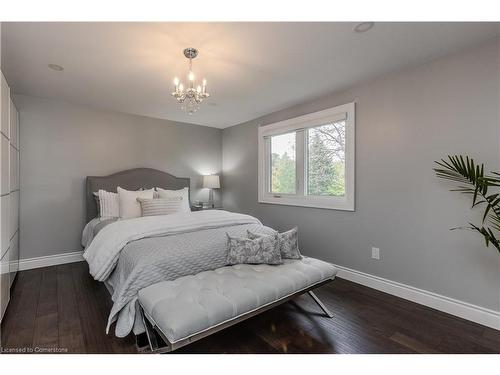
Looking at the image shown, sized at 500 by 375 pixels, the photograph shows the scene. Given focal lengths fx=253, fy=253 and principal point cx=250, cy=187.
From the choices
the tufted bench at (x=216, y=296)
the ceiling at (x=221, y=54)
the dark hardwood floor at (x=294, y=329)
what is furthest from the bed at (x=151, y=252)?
the ceiling at (x=221, y=54)

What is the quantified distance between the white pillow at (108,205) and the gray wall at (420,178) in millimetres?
2751

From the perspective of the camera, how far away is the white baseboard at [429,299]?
2060mm

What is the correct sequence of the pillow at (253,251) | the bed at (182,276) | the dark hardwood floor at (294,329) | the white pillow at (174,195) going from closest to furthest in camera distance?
the bed at (182,276) → the dark hardwood floor at (294,329) → the pillow at (253,251) → the white pillow at (174,195)

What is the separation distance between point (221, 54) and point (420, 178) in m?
2.19

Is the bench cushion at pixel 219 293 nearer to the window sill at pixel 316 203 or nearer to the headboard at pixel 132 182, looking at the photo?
the window sill at pixel 316 203

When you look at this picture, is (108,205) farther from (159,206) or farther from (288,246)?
(288,246)

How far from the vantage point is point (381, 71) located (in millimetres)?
2576

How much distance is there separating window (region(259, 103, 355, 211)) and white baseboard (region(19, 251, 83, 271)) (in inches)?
113

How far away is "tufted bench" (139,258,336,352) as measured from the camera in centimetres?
142

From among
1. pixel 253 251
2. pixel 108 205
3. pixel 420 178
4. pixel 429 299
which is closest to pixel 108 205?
pixel 108 205

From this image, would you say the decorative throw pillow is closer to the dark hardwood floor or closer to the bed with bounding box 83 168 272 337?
the bed with bounding box 83 168 272 337

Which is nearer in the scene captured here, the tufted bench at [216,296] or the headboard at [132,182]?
the tufted bench at [216,296]

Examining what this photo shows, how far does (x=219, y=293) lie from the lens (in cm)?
169

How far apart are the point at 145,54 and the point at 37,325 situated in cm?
240
